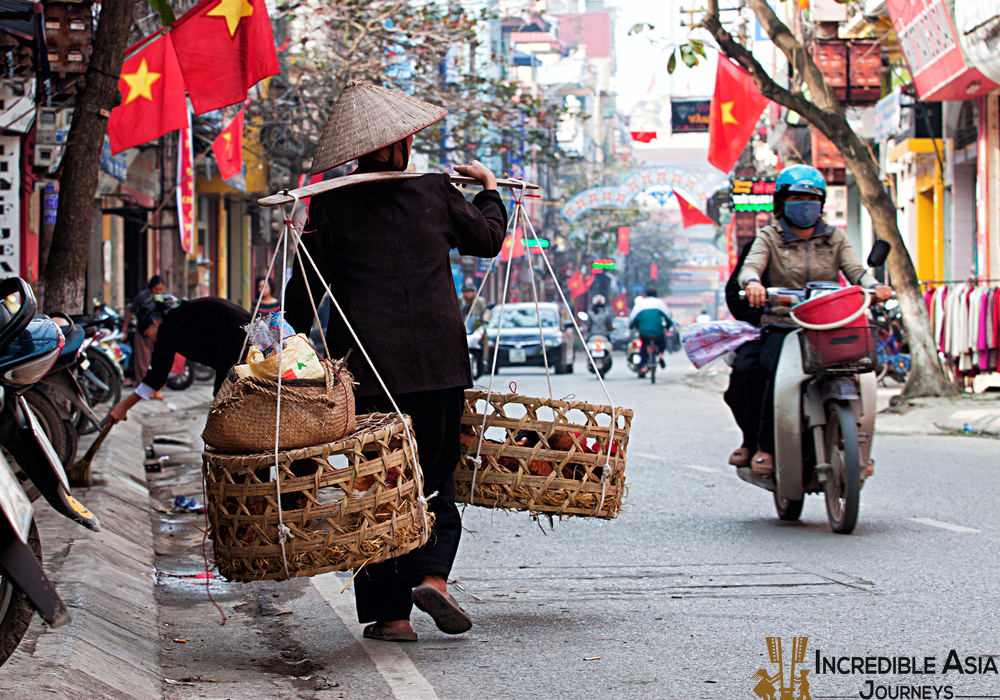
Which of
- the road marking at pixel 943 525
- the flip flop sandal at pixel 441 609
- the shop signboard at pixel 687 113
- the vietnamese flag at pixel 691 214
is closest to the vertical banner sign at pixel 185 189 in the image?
the road marking at pixel 943 525

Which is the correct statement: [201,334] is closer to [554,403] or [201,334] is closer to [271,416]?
[554,403]

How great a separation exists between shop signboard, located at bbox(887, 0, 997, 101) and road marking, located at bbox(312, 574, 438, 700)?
1476 centimetres

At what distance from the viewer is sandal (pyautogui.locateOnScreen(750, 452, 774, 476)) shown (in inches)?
289

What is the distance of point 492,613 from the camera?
17.8 feet

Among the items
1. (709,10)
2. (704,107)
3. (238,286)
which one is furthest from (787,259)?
(238,286)

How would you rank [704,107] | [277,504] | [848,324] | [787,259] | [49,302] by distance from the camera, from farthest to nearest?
[704,107]
[49,302]
[787,259]
[848,324]
[277,504]

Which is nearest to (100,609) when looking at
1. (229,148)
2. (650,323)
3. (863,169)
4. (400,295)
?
(400,295)

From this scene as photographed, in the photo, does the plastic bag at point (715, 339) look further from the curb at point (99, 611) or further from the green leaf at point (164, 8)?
the green leaf at point (164, 8)

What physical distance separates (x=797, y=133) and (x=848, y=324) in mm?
32102

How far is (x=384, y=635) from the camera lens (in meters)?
4.91

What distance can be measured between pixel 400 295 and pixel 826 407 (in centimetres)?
324

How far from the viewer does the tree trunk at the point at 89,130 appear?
29.6 ft

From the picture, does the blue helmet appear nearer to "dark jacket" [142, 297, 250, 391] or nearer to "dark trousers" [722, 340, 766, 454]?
"dark trousers" [722, 340, 766, 454]

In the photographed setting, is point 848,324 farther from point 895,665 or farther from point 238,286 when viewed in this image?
point 238,286
